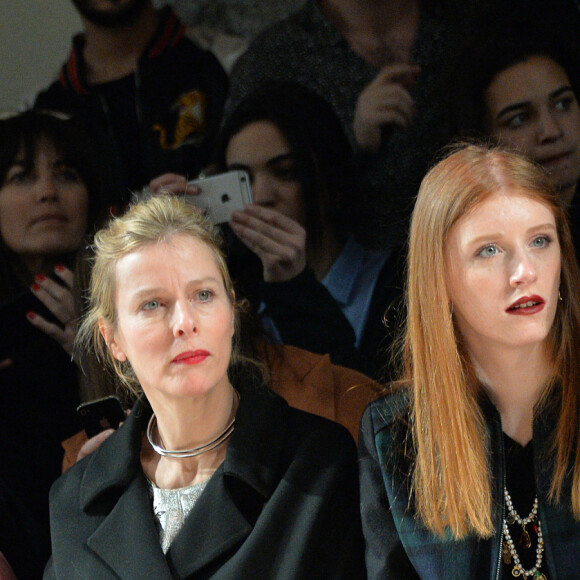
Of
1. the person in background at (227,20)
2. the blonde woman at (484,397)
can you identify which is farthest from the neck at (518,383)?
the person in background at (227,20)

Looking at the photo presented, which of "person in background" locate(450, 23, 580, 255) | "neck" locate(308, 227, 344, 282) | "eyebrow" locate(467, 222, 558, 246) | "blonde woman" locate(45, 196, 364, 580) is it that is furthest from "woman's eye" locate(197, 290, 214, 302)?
"person in background" locate(450, 23, 580, 255)

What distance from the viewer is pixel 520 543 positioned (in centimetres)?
168

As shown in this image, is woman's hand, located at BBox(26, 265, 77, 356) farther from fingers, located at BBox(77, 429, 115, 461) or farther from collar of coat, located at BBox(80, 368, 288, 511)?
collar of coat, located at BBox(80, 368, 288, 511)

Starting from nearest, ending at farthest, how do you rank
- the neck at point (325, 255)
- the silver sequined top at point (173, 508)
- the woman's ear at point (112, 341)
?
the silver sequined top at point (173, 508) → the woman's ear at point (112, 341) → the neck at point (325, 255)

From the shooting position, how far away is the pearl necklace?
5.43 feet

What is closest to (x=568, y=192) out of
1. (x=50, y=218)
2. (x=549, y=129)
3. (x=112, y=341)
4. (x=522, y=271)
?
(x=549, y=129)

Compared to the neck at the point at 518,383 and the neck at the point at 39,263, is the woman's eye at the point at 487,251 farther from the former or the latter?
the neck at the point at 39,263

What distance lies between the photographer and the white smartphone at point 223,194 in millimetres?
2545

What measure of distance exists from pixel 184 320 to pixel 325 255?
825mm

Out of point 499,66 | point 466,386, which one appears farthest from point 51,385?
point 499,66

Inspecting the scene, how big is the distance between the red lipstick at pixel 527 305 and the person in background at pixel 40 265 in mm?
1458

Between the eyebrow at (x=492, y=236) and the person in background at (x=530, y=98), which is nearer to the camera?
the eyebrow at (x=492, y=236)

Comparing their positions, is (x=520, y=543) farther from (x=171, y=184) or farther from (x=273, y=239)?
(x=171, y=184)

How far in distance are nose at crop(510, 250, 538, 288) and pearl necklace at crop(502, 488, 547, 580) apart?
0.44 meters
